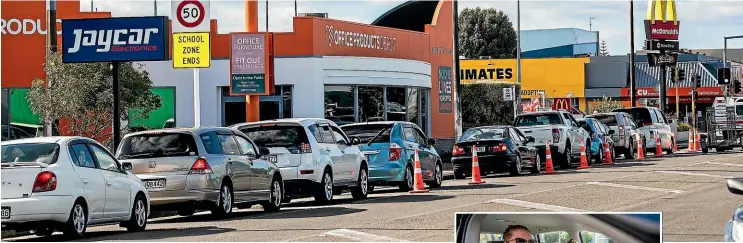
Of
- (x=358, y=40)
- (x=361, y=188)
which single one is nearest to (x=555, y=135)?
(x=358, y=40)

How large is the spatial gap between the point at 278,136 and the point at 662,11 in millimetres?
44752

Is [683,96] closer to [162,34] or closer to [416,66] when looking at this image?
[416,66]

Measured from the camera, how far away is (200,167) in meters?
19.3

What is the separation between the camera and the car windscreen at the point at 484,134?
31844 millimetres

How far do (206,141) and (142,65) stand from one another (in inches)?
753

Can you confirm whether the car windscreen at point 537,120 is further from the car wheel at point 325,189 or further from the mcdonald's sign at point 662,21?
the mcdonald's sign at point 662,21

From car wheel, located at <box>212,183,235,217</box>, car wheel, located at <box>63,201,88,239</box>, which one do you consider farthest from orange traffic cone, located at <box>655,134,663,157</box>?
car wheel, located at <box>63,201,88,239</box>

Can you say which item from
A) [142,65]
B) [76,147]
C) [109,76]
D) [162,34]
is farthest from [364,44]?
[76,147]

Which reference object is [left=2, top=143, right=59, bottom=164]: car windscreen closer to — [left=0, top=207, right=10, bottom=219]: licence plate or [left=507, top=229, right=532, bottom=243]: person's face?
[left=0, top=207, right=10, bottom=219]: licence plate

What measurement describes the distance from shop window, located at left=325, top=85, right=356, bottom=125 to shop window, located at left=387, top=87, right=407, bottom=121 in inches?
96.9

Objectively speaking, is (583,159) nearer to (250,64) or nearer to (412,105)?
(250,64)

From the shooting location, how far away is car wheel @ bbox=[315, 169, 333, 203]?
2288cm

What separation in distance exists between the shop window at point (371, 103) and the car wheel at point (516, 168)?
11.4 metres

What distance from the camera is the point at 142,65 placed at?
3850cm
